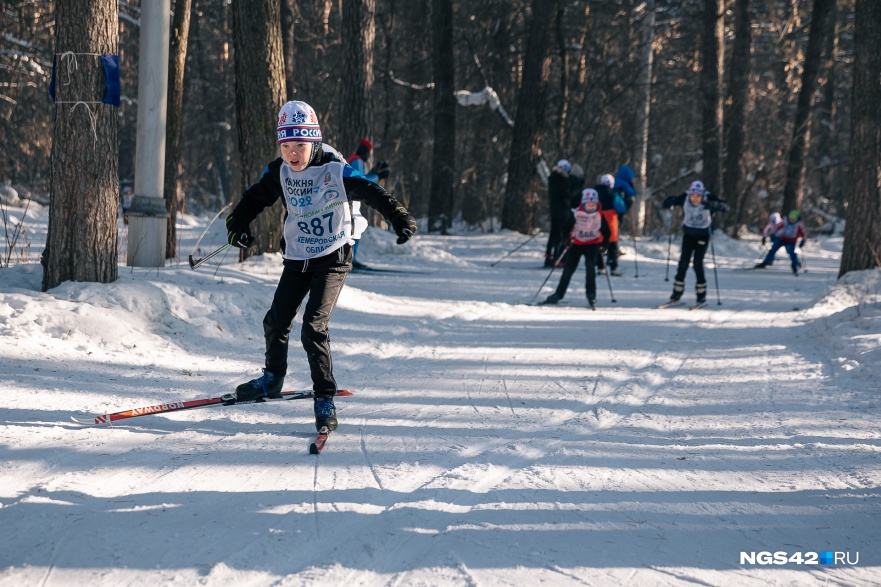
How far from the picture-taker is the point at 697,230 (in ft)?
41.5

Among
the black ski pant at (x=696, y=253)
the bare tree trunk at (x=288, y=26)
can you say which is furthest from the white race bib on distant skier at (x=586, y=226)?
the bare tree trunk at (x=288, y=26)

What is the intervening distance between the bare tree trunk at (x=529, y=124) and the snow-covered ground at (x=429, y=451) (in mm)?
10050

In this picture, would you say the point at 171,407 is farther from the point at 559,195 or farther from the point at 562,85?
the point at 562,85

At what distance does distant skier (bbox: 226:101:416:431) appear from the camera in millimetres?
5176

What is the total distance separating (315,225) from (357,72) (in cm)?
1100

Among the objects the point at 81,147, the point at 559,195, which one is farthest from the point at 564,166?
the point at 81,147

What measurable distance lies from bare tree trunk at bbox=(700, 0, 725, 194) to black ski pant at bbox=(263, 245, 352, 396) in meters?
20.2

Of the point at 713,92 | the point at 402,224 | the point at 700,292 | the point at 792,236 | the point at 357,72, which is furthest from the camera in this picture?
the point at 713,92

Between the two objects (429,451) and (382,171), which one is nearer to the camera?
(429,451)

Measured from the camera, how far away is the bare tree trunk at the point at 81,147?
7277mm

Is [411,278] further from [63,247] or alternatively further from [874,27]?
[874,27]

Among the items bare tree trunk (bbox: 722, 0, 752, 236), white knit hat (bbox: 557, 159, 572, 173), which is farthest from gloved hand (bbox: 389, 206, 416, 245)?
bare tree trunk (bbox: 722, 0, 752, 236)

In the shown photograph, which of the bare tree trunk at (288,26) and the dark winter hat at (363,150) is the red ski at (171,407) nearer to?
the dark winter hat at (363,150)

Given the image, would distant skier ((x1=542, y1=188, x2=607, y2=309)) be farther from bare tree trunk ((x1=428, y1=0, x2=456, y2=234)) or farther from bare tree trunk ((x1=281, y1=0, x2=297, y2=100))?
bare tree trunk ((x1=428, y1=0, x2=456, y2=234))
